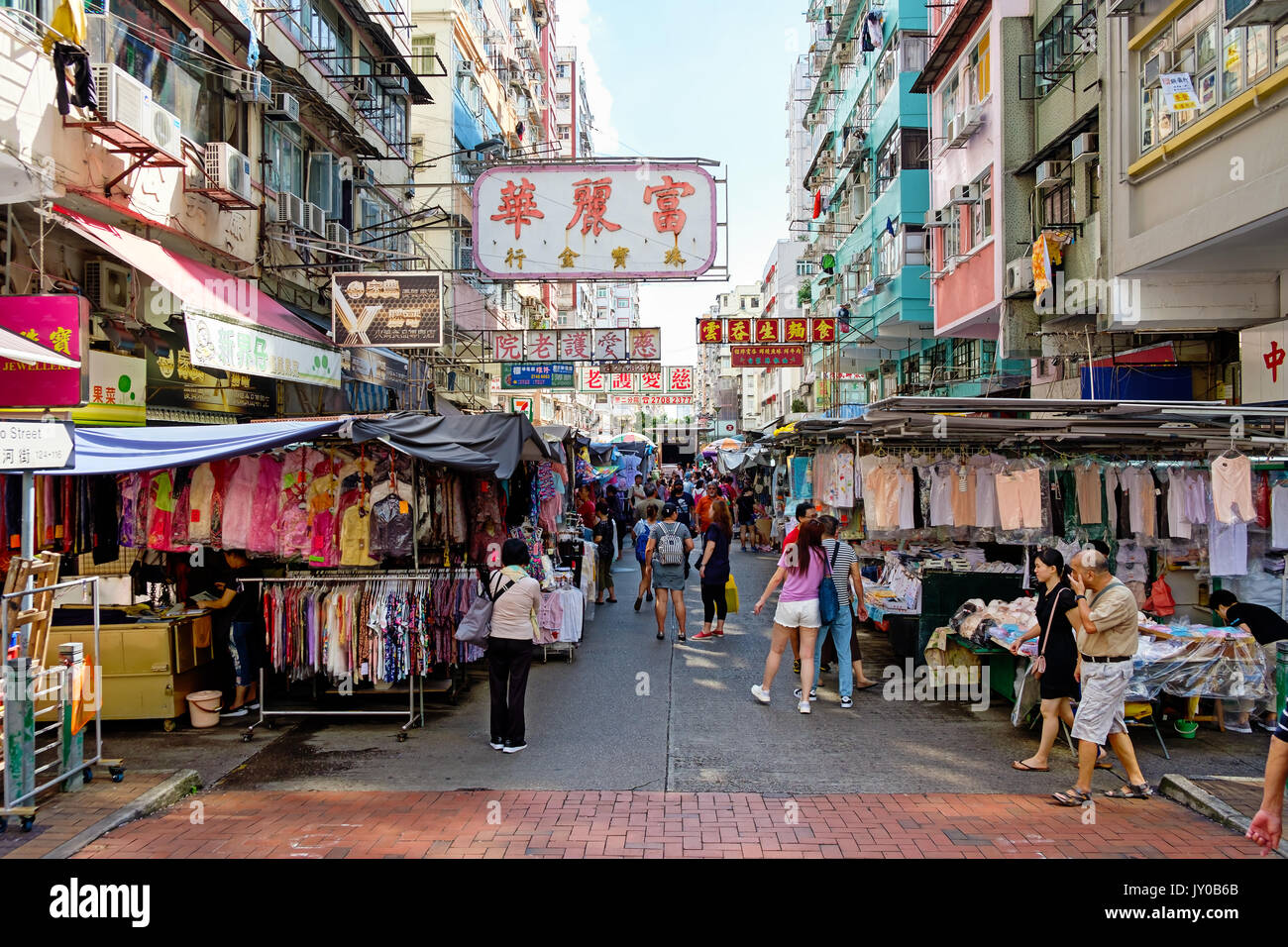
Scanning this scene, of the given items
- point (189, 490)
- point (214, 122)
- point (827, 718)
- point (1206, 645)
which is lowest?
point (827, 718)

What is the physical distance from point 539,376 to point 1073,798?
60.9 feet

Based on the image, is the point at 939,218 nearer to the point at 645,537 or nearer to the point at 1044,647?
the point at 645,537

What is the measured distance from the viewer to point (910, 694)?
9.36 meters

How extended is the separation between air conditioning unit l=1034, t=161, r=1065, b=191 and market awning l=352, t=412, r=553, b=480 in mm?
11342

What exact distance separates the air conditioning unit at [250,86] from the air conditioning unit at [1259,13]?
12835 mm

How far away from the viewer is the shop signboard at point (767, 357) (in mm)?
24219

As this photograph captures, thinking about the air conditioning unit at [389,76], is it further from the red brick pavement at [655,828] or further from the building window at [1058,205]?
the red brick pavement at [655,828]

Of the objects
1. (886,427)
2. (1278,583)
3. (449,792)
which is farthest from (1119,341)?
(449,792)

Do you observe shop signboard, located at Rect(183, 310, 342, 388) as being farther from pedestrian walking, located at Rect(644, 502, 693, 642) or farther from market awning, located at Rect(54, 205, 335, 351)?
pedestrian walking, located at Rect(644, 502, 693, 642)

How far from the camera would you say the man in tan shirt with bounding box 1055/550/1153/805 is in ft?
20.5

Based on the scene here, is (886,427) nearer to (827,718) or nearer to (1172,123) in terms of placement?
(827,718)

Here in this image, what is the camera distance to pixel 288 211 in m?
15.3

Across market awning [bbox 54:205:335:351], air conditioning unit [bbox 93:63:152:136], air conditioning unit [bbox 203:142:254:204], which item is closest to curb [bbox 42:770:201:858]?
market awning [bbox 54:205:335:351]

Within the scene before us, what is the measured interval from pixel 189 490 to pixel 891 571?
322 inches
